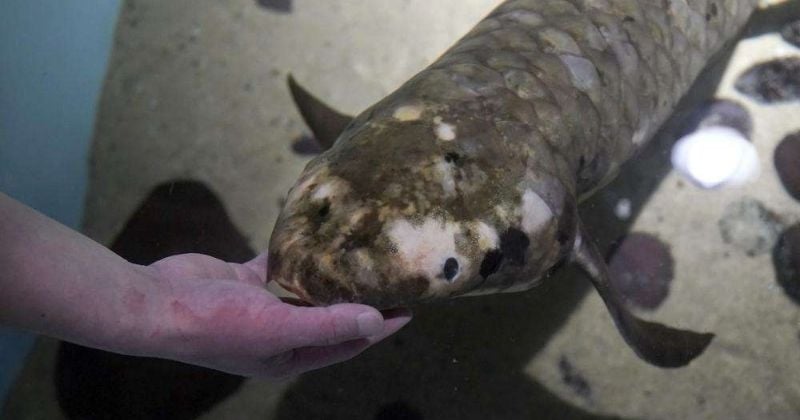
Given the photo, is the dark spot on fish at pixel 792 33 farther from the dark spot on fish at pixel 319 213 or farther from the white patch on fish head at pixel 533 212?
the dark spot on fish at pixel 319 213

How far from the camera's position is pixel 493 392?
2.98m

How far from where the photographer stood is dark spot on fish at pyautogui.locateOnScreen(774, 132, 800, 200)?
3242mm

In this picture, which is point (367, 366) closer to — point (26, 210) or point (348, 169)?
point (348, 169)

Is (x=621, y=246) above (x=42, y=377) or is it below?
above

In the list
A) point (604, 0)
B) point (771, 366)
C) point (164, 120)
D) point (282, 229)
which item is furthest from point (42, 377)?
point (771, 366)

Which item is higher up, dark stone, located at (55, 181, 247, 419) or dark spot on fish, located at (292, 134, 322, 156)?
dark spot on fish, located at (292, 134, 322, 156)

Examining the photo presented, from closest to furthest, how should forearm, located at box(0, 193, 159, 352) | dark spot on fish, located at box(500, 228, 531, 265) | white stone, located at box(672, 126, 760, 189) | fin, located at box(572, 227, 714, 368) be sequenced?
1. forearm, located at box(0, 193, 159, 352)
2. dark spot on fish, located at box(500, 228, 531, 265)
3. fin, located at box(572, 227, 714, 368)
4. white stone, located at box(672, 126, 760, 189)

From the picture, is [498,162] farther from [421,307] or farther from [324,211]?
[421,307]

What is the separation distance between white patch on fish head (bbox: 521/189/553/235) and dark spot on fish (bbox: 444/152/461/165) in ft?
0.79

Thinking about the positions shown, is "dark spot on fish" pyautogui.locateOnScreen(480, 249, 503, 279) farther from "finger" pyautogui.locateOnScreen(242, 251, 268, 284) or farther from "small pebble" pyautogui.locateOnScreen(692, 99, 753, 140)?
"small pebble" pyautogui.locateOnScreen(692, 99, 753, 140)

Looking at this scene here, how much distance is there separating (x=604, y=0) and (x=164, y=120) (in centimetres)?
253

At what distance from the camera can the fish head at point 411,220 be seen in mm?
1692

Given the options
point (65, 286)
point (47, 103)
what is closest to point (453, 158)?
point (65, 286)

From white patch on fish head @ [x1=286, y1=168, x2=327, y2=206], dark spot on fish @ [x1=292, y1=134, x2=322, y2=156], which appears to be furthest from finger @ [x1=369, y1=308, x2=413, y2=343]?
dark spot on fish @ [x1=292, y1=134, x2=322, y2=156]
